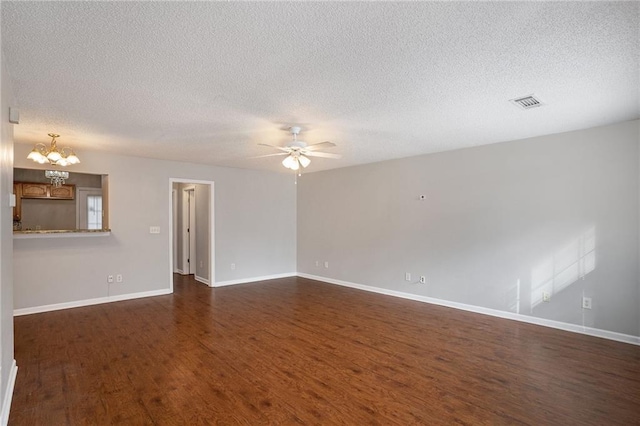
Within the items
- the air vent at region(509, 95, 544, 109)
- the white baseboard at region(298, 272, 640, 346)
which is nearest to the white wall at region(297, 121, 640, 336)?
the white baseboard at region(298, 272, 640, 346)

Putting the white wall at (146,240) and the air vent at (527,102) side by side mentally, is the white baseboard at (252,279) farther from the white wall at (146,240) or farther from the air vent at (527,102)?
the air vent at (527,102)

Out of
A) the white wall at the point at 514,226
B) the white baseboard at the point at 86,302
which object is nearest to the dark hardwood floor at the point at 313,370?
the white baseboard at the point at 86,302

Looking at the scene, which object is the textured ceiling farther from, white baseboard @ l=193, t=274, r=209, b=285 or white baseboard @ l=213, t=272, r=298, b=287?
white baseboard @ l=193, t=274, r=209, b=285

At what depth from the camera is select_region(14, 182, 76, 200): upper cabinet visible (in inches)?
260

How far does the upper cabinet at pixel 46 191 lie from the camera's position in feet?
21.7

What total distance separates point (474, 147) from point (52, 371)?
5.63m

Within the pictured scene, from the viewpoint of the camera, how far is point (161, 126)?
12.2 ft

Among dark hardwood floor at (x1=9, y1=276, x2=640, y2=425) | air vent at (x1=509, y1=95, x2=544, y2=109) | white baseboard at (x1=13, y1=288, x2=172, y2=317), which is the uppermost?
air vent at (x1=509, y1=95, x2=544, y2=109)

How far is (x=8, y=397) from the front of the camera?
7.70 ft

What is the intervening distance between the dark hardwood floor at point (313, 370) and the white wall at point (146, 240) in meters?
0.60

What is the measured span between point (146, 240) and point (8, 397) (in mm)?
3536

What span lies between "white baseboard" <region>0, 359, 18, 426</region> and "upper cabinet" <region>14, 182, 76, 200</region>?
15.8 ft

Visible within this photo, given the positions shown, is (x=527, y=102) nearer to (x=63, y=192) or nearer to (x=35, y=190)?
(x=63, y=192)

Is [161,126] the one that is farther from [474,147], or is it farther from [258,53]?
[474,147]
